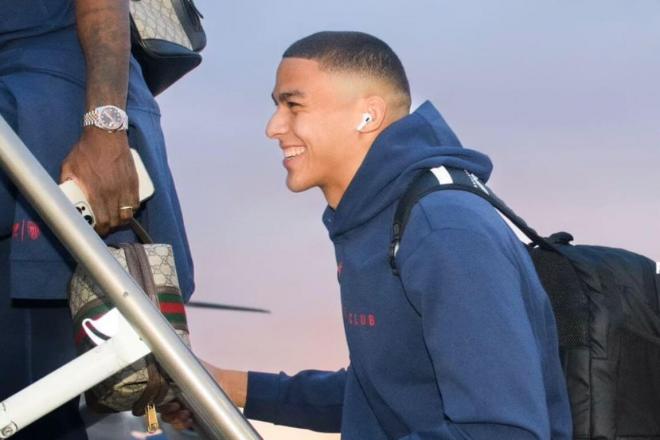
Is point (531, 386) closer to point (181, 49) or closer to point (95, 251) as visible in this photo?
point (95, 251)

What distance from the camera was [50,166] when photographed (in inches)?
105

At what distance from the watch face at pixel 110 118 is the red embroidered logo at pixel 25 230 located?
0.87 feet

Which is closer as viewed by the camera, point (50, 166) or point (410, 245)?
point (410, 245)

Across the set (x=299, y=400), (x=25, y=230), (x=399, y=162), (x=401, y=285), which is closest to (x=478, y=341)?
(x=401, y=285)

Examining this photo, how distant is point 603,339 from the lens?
2.68 m

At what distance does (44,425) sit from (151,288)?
0.48 m

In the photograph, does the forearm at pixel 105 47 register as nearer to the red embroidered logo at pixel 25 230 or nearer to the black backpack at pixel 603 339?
the red embroidered logo at pixel 25 230

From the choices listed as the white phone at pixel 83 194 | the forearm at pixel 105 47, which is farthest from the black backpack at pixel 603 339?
the forearm at pixel 105 47

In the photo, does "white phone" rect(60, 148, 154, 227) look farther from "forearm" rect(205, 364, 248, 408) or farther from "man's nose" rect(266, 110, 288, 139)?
"forearm" rect(205, 364, 248, 408)

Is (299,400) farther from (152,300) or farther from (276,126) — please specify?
(152,300)

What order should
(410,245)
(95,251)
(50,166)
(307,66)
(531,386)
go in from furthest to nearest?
(307,66) < (50,166) < (410,245) < (531,386) < (95,251)

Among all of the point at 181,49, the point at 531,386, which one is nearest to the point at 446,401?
the point at 531,386

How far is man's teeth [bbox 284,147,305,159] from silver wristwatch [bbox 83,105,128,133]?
52cm

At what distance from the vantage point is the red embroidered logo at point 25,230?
102 inches
